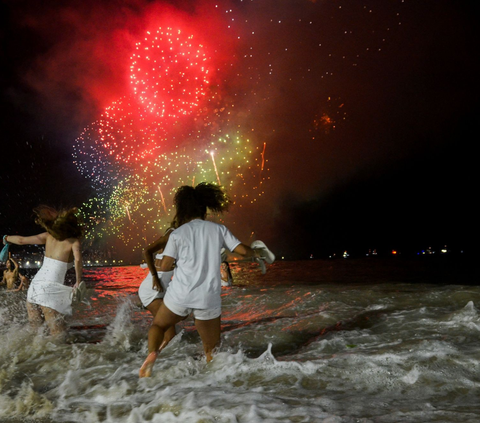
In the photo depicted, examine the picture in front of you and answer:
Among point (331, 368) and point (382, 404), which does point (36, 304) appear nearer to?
point (331, 368)

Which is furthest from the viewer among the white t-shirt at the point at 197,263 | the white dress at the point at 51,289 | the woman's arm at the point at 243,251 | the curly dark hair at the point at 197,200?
the white dress at the point at 51,289

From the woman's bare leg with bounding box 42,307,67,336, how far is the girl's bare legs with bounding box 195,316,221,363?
92.8 inches

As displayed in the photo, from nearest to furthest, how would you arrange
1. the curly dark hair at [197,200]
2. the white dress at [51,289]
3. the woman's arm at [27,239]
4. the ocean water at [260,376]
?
the ocean water at [260,376] → the curly dark hair at [197,200] → the white dress at [51,289] → the woman's arm at [27,239]

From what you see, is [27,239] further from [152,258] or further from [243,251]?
[243,251]

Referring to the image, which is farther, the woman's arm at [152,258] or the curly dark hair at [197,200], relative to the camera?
the woman's arm at [152,258]

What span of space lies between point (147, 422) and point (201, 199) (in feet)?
6.96

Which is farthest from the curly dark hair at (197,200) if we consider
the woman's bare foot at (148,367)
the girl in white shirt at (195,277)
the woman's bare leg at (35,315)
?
the woman's bare leg at (35,315)

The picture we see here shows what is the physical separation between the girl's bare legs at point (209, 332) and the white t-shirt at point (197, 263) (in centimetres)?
21

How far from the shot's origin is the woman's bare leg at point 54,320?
206 inches

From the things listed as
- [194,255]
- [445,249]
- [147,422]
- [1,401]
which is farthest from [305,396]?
[445,249]

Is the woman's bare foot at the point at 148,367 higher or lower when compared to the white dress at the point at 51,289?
lower

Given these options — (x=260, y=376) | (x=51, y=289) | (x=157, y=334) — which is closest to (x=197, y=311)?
(x=157, y=334)

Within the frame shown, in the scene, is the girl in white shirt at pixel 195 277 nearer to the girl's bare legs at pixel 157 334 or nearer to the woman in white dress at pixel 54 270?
the girl's bare legs at pixel 157 334

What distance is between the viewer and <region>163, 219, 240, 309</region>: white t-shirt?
3.76 metres
